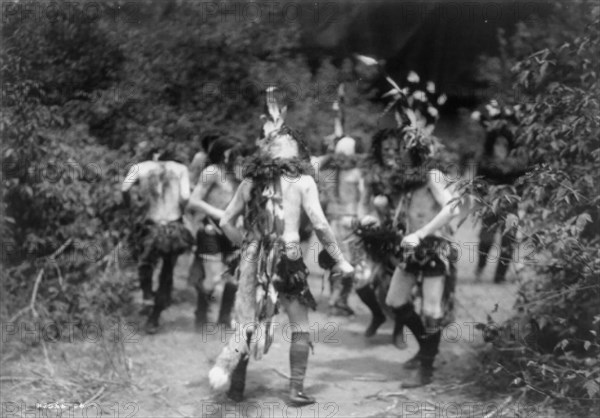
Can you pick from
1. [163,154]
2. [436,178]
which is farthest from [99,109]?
[436,178]

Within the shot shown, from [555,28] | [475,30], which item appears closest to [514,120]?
[555,28]

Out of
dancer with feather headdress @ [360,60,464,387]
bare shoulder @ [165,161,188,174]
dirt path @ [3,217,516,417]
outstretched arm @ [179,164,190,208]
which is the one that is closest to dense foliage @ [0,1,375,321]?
bare shoulder @ [165,161,188,174]

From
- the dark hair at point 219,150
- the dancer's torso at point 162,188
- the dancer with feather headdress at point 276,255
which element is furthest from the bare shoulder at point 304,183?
the dancer's torso at point 162,188

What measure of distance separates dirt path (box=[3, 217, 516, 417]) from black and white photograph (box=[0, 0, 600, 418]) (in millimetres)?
25

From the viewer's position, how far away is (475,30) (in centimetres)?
862

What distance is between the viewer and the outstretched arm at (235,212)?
532cm

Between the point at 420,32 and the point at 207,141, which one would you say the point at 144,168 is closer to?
the point at 207,141

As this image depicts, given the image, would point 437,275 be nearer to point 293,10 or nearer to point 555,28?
point 555,28

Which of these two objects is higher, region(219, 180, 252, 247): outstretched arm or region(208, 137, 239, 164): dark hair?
region(208, 137, 239, 164): dark hair

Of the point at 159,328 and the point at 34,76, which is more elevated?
the point at 34,76

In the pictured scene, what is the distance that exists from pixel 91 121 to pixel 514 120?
11.9ft

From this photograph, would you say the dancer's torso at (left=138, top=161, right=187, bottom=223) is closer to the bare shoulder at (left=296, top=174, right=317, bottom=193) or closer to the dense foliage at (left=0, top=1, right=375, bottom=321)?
the dense foliage at (left=0, top=1, right=375, bottom=321)

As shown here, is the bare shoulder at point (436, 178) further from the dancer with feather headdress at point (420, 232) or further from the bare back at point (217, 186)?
the bare back at point (217, 186)

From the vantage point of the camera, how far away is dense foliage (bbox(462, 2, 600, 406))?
490cm
